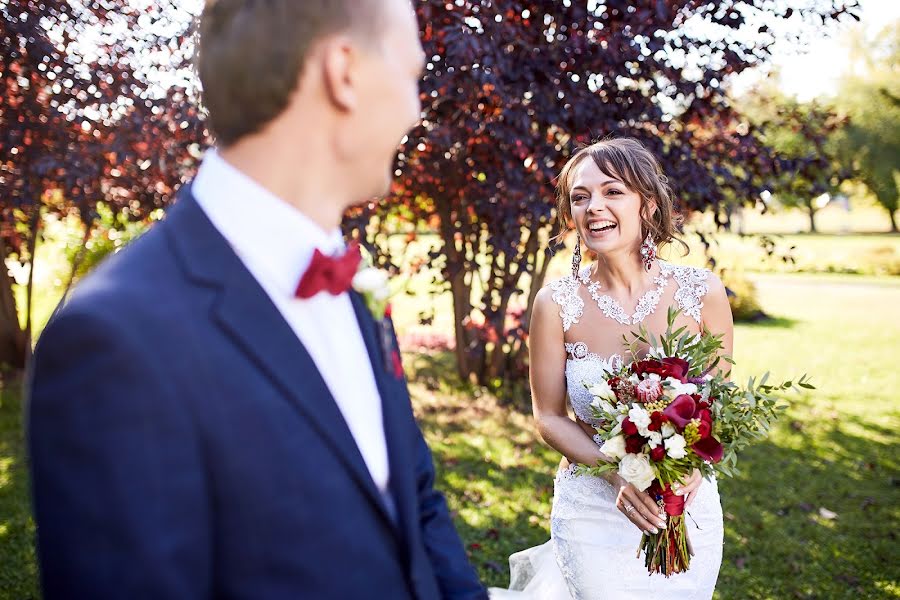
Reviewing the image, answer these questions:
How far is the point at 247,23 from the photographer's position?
1.09 meters

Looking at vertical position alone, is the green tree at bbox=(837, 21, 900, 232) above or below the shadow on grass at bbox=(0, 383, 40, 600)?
above

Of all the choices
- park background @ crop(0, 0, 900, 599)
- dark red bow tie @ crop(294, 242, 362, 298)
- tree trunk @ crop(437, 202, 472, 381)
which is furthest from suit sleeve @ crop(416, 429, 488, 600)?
tree trunk @ crop(437, 202, 472, 381)

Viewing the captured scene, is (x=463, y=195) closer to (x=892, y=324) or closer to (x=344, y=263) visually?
(x=344, y=263)

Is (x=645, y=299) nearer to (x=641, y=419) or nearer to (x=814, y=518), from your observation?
(x=641, y=419)

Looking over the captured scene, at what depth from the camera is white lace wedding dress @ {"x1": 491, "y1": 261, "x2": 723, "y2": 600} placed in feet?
9.43

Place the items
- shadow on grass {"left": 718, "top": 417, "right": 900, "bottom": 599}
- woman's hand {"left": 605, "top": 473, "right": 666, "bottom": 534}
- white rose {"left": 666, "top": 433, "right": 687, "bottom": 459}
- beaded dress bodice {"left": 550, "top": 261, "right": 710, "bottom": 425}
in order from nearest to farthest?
1. white rose {"left": 666, "top": 433, "right": 687, "bottom": 459}
2. woman's hand {"left": 605, "top": 473, "right": 666, "bottom": 534}
3. beaded dress bodice {"left": 550, "top": 261, "right": 710, "bottom": 425}
4. shadow on grass {"left": 718, "top": 417, "right": 900, "bottom": 599}

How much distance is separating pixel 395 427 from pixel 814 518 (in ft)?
17.6

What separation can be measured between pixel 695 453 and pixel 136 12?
652cm

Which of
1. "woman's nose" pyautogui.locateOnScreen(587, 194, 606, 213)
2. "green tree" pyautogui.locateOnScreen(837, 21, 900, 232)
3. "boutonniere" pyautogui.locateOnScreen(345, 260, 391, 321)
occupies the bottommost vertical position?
"boutonniere" pyautogui.locateOnScreen(345, 260, 391, 321)

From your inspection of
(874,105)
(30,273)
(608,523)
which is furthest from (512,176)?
(874,105)

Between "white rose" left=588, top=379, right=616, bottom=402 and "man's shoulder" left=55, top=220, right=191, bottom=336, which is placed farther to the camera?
"white rose" left=588, top=379, right=616, bottom=402

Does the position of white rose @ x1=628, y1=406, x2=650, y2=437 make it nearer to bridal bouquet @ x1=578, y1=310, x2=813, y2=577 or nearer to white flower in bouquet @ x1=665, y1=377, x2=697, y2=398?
bridal bouquet @ x1=578, y1=310, x2=813, y2=577

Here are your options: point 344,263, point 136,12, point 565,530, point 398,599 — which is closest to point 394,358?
point 344,263

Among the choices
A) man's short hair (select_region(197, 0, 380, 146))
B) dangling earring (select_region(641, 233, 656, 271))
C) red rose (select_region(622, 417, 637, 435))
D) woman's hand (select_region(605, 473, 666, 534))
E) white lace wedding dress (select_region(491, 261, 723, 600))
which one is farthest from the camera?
dangling earring (select_region(641, 233, 656, 271))
